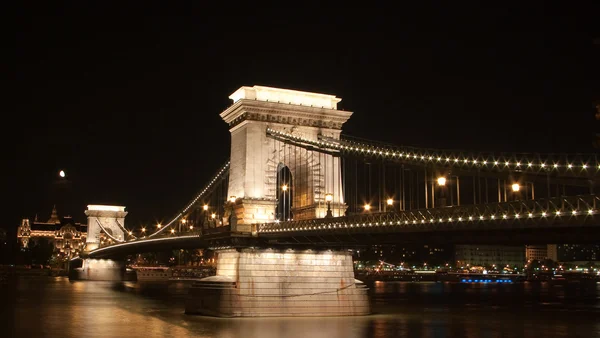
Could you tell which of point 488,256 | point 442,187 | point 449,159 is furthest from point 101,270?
point 488,256

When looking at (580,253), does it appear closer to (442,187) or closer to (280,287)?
(280,287)

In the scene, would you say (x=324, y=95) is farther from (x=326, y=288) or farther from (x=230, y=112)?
(x=326, y=288)

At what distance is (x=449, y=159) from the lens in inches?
1246

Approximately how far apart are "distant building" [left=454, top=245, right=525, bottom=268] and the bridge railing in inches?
6063

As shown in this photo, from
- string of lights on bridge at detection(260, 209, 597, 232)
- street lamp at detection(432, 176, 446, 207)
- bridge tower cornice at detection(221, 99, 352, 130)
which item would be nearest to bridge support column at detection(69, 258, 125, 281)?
bridge tower cornice at detection(221, 99, 352, 130)

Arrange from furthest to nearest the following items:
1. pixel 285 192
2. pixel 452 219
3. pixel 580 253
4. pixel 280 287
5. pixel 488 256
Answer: pixel 488 256 → pixel 580 253 → pixel 285 192 → pixel 280 287 → pixel 452 219

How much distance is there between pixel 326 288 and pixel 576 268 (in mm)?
162259

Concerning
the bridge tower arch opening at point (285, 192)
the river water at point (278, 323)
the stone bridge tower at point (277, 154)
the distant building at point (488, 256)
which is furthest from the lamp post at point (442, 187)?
the distant building at point (488, 256)

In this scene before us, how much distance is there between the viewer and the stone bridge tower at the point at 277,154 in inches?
1884

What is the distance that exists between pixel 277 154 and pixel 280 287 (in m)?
9.71

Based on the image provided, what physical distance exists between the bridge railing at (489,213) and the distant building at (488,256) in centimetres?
15400

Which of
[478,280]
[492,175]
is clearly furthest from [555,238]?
[478,280]

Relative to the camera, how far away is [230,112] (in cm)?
4994

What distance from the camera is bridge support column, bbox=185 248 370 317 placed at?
4216 cm
